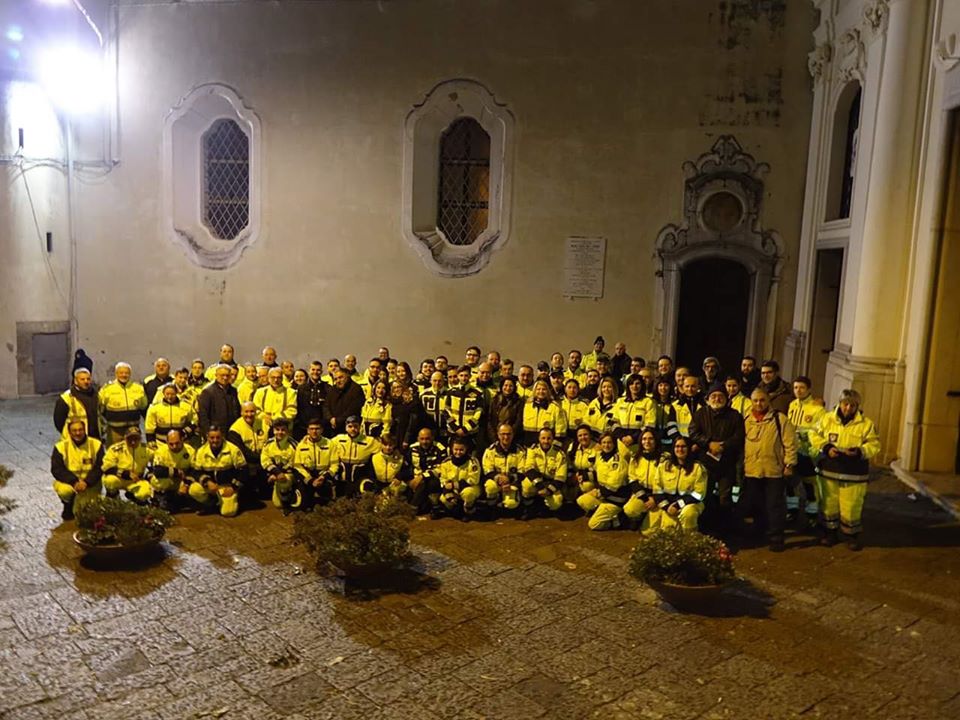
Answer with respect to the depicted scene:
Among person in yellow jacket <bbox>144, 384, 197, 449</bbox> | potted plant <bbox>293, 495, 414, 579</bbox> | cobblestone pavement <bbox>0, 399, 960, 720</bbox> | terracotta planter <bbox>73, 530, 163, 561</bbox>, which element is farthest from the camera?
person in yellow jacket <bbox>144, 384, 197, 449</bbox>

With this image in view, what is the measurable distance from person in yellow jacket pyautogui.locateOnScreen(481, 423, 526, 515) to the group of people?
2 centimetres

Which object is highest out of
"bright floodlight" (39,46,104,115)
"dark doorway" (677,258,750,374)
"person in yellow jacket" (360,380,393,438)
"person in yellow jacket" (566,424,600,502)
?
"bright floodlight" (39,46,104,115)

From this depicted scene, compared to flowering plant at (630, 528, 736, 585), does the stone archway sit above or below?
above

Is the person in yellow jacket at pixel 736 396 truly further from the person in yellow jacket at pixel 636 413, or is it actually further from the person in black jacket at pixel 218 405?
the person in black jacket at pixel 218 405

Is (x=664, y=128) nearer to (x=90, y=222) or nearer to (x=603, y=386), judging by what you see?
(x=603, y=386)

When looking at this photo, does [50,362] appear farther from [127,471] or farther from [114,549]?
[114,549]

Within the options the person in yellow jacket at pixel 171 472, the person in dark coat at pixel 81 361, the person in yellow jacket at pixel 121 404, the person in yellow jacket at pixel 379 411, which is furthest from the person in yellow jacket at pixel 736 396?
A: the person in dark coat at pixel 81 361

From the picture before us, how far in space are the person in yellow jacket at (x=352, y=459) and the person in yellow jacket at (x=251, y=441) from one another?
96 cm

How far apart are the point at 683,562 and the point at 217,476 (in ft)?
16.5

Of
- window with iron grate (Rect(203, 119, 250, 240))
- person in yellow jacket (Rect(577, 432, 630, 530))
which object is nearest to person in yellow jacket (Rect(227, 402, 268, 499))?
person in yellow jacket (Rect(577, 432, 630, 530))

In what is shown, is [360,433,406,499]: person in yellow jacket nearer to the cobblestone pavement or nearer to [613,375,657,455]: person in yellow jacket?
the cobblestone pavement

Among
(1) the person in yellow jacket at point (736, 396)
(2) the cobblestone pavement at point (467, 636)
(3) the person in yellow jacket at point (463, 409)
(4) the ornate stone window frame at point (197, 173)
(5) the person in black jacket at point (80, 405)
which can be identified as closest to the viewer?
(2) the cobblestone pavement at point (467, 636)

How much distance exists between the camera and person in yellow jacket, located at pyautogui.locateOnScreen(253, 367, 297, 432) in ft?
32.4

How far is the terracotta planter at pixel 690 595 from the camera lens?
20.6 ft
